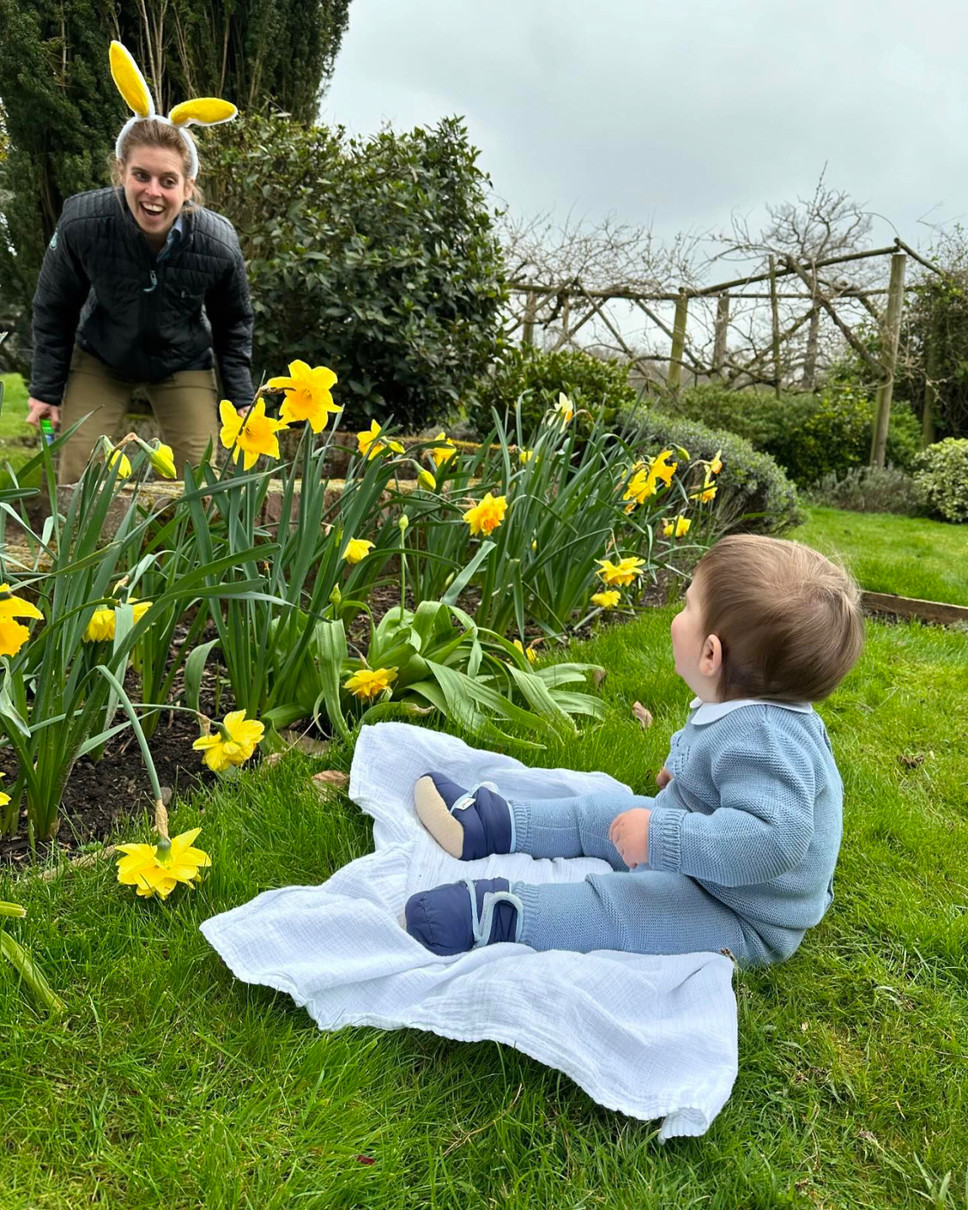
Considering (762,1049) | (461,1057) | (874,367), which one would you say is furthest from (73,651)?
(874,367)

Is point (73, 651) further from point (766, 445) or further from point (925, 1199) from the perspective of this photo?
point (766, 445)

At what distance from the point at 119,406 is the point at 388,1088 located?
3.04m

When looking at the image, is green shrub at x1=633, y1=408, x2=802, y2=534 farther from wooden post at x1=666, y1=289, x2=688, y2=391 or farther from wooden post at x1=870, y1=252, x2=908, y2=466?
wooden post at x1=666, y1=289, x2=688, y2=391

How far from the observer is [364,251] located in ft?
14.9

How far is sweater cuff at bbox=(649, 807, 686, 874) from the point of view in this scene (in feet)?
4.61

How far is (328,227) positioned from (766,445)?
674 cm

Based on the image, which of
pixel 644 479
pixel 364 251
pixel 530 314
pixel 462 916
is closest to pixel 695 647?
pixel 462 916

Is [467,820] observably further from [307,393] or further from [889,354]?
[889,354]

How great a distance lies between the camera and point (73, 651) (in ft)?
5.25

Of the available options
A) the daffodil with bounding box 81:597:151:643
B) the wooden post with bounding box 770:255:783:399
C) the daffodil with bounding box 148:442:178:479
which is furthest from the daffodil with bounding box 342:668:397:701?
the wooden post with bounding box 770:255:783:399

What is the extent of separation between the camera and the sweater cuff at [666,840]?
140 cm

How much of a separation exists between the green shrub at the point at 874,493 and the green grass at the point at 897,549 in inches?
9.8

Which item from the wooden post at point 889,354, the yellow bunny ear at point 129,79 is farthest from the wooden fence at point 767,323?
the yellow bunny ear at point 129,79

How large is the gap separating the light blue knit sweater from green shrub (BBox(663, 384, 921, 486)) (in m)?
8.72
